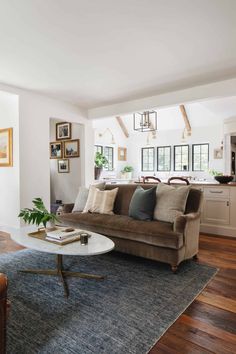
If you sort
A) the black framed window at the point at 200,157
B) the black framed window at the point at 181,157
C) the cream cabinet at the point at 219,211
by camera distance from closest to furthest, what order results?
the cream cabinet at the point at 219,211
the black framed window at the point at 200,157
the black framed window at the point at 181,157

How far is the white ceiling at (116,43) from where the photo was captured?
2182mm

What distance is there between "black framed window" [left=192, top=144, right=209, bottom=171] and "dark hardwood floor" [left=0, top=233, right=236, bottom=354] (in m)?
5.67

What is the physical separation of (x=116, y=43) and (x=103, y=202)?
6.81 ft

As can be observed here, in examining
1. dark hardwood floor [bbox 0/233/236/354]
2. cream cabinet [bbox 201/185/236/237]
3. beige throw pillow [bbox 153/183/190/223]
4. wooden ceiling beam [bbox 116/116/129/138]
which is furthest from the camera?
wooden ceiling beam [bbox 116/116/129/138]

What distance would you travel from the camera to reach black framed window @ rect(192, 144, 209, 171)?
7961mm

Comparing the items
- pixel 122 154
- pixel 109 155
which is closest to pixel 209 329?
pixel 109 155

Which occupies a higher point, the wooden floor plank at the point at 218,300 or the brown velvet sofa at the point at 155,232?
the brown velvet sofa at the point at 155,232

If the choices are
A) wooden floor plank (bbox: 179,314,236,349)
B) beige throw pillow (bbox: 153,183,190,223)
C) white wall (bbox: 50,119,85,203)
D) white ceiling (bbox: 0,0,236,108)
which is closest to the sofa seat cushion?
beige throw pillow (bbox: 153,183,190,223)

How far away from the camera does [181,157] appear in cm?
851

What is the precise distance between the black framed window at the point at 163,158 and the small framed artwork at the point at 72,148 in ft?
13.5

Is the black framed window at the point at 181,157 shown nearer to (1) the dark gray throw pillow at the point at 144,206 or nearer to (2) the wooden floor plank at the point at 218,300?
(1) the dark gray throw pillow at the point at 144,206

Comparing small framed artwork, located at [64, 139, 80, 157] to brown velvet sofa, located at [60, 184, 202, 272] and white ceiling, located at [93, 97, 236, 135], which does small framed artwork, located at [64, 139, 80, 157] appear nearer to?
white ceiling, located at [93, 97, 236, 135]

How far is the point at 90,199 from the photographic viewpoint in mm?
3631

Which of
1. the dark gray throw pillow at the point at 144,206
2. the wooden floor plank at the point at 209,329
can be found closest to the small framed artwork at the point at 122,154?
the dark gray throw pillow at the point at 144,206
